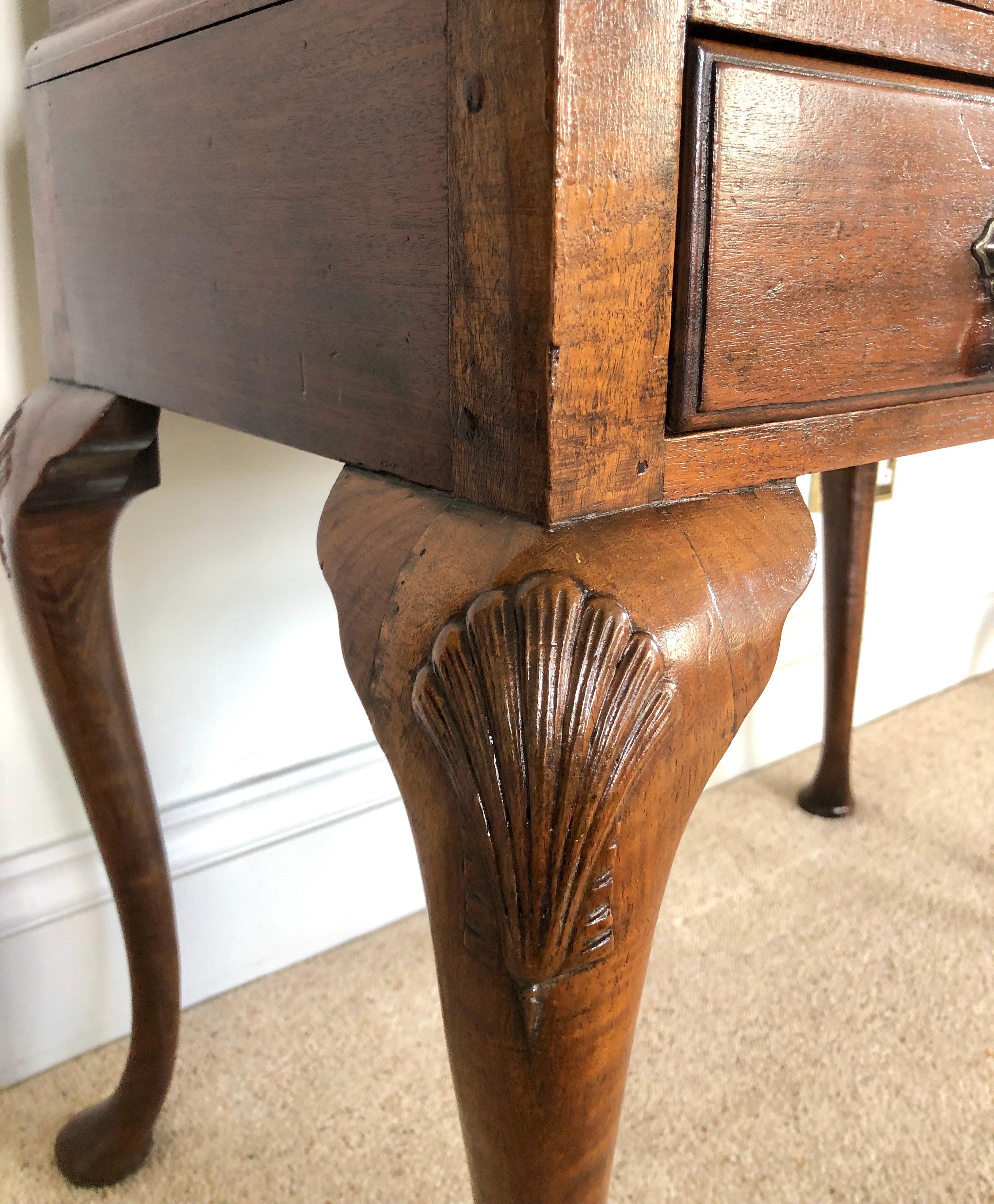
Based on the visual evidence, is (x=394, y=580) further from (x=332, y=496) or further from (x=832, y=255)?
(x=832, y=255)

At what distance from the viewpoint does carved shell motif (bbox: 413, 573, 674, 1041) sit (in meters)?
0.26

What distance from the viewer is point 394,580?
303mm

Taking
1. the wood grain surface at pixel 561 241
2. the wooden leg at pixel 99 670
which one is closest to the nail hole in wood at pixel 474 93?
the wood grain surface at pixel 561 241

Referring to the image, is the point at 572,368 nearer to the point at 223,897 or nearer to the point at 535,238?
the point at 535,238

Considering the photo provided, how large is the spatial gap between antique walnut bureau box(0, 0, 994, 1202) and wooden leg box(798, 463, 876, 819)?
1.93 ft

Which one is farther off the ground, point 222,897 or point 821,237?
point 821,237

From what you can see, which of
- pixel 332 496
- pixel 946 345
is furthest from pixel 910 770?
pixel 332 496

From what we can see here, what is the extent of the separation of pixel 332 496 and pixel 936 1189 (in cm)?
63

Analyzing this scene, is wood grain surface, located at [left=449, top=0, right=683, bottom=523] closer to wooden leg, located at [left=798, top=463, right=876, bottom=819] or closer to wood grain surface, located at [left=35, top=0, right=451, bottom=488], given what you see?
wood grain surface, located at [left=35, top=0, right=451, bottom=488]

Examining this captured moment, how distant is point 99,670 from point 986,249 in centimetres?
50

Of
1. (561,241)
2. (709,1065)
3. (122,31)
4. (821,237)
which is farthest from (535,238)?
(709,1065)

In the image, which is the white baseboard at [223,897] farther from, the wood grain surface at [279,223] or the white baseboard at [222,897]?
the wood grain surface at [279,223]

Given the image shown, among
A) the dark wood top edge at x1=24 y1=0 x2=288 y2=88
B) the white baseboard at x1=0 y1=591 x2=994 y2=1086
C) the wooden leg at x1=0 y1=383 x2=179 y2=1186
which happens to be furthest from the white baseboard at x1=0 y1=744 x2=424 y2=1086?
the dark wood top edge at x1=24 y1=0 x2=288 y2=88

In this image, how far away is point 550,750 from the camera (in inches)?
10.3
